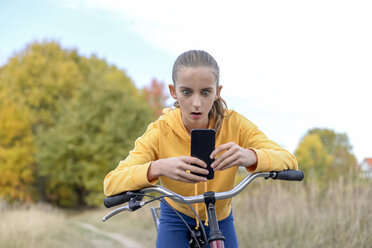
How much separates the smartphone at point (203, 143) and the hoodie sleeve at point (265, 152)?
297 mm

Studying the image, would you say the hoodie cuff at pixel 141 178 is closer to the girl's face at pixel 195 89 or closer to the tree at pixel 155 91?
the girl's face at pixel 195 89

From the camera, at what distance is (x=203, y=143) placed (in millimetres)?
1876

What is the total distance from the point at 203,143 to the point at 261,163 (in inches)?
15.1

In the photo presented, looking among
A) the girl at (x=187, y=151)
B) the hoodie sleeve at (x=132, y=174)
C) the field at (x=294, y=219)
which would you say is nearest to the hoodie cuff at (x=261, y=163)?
the girl at (x=187, y=151)

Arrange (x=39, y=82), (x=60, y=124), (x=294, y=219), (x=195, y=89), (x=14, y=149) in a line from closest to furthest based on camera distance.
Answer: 1. (x=195, y=89)
2. (x=294, y=219)
3. (x=14, y=149)
4. (x=60, y=124)
5. (x=39, y=82)

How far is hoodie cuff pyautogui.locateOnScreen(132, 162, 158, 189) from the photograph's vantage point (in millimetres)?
1961

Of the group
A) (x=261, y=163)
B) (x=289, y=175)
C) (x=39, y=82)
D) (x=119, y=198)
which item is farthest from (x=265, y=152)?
(x=39, y=82)

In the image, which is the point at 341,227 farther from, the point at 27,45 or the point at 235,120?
the point at 27,45

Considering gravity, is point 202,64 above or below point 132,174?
above

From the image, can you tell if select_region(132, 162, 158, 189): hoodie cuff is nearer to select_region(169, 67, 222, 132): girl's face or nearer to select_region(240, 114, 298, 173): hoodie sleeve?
select_region(169, 67, 222, 132): girl's face

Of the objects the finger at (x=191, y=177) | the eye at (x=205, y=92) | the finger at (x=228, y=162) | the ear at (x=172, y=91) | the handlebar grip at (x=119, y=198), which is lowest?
the handlebar grip at (x=119, y=198)

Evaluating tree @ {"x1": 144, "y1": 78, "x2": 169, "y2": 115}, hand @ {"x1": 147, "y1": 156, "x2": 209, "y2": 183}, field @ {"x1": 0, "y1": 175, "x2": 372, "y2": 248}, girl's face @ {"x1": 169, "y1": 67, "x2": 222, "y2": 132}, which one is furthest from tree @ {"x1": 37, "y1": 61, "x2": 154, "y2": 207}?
hand @ {"x1": 147, "y1": 156, "x2": 209, "y2": 183}

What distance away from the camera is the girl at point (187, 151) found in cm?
191

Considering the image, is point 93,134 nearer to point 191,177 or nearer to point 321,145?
point 321,145
